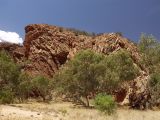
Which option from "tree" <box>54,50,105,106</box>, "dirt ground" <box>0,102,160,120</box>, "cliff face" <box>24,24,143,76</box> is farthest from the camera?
"cliff face" <box>24,24,143,76</box>

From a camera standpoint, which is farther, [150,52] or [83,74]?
[150,52]

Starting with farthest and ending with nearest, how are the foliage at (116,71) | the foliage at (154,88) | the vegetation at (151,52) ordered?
1. the vegetation at (151,52)
2. the foliage at (154,88)
3. the foliage at (116,71)

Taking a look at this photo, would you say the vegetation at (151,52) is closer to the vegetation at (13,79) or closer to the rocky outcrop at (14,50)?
the vegetation at (13,79)

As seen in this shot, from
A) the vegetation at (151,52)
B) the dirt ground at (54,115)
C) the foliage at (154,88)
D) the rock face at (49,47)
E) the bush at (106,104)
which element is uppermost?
the rock face at (49,47)

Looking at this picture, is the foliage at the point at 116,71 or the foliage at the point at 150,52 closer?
the foliage at the point at 116,71

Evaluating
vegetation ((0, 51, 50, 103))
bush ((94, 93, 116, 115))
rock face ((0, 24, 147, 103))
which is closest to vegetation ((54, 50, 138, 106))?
vegetation ((0, 51, 50, 103))

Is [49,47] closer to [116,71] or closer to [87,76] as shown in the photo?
[116,71]

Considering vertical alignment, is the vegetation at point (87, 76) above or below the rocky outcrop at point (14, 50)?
below

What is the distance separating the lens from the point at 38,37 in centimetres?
8406

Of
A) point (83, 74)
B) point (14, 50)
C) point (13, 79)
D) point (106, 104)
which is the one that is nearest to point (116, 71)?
point (83, 74)

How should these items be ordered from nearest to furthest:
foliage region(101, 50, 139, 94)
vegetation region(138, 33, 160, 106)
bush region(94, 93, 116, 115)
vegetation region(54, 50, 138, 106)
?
1. bush region(94, 93, 116, 115)
2. vegetation region(54, 50, 138, 106)
3. foliage region(101, 50, 139, 94)
4. vegetation region(138, 33, 160, 106)

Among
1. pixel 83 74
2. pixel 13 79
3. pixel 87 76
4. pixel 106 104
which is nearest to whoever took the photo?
pixel 106 104

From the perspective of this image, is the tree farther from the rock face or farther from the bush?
the rock face

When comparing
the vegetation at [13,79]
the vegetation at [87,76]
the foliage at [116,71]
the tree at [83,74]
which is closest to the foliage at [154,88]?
the vegetation at [87,76]
